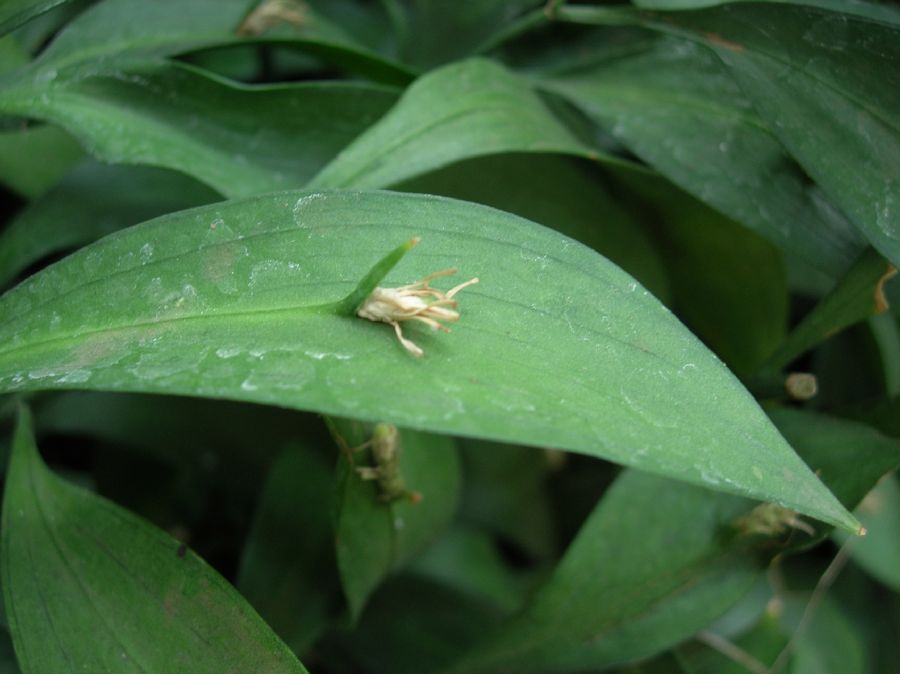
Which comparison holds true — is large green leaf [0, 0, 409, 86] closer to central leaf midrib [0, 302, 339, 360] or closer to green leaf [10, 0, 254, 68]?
green leaf [10, 0, 254, 68]

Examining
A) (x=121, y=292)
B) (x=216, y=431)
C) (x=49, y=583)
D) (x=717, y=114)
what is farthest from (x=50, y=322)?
(x=717, y=114)

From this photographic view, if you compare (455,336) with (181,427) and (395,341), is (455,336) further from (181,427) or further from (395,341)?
(181,427)

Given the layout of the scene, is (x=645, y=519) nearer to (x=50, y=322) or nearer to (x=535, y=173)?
(x=535, y=173)

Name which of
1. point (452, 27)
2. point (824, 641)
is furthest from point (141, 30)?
point (824, 641)

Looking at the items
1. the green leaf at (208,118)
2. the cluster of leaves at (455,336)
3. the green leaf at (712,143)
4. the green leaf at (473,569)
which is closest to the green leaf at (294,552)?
the cluster of leaves at (455,336)

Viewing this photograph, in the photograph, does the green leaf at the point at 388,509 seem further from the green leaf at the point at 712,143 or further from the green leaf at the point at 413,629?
the green leaf at the point at 712,143

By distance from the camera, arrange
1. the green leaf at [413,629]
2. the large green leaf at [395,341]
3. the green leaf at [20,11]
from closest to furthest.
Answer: the large green leaf at [395,341] → the green leaf at [20,11] → the green leaf at [413,629]
